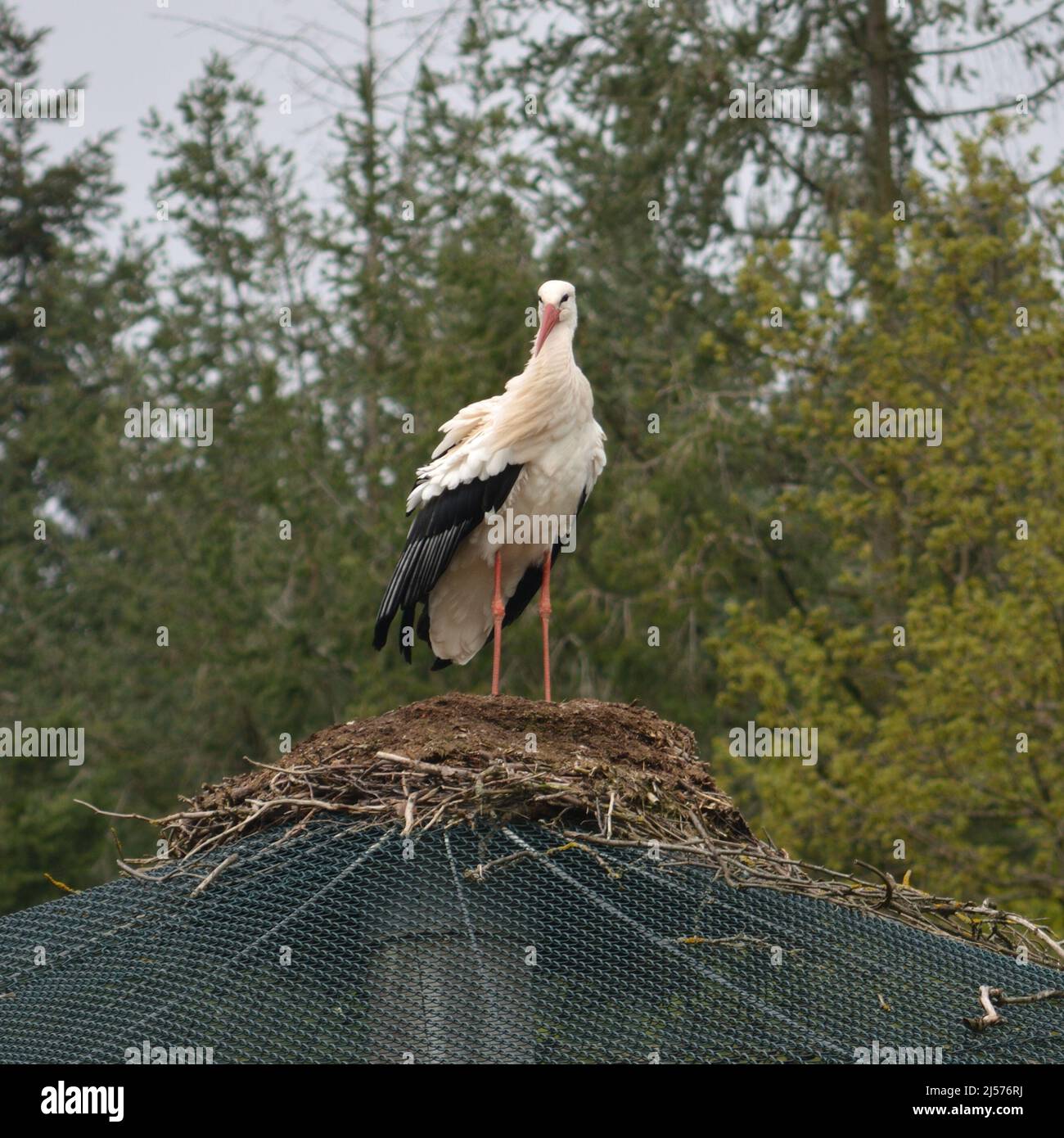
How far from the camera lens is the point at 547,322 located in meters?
7.86

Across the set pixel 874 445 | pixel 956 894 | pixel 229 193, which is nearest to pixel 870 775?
pixel 956 894

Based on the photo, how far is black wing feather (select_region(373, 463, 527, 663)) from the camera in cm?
777

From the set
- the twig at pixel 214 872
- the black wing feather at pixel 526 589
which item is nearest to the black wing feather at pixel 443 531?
the black wing feather at pixel 526 589

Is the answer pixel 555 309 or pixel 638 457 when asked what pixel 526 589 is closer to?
pixel 555 309

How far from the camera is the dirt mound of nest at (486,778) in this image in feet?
17.6

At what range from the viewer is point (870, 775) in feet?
49.8

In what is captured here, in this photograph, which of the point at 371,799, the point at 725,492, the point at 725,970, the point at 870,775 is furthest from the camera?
the point at 725,492

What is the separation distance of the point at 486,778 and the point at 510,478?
2.61 metres

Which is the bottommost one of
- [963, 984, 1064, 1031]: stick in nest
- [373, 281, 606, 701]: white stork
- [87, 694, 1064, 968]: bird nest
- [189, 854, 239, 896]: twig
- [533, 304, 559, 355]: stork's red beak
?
[963, 984, 1064, 1031]: stick in nest

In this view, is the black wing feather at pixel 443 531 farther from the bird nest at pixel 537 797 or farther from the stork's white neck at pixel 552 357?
the bird nest at pixel 537 797

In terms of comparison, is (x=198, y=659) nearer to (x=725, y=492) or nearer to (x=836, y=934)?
(x=725, y=492)

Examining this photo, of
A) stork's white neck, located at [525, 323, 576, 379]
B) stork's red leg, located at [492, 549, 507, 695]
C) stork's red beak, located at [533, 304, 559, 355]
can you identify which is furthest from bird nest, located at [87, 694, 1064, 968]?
stork's red beak, located at [533, 304, 559, 355]

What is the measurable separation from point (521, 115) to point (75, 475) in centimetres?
860

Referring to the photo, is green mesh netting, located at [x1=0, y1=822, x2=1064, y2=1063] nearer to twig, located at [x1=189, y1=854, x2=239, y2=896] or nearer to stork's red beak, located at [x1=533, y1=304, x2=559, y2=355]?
twig, located at [x1=189, y1=854, x2=239, y2=896]
